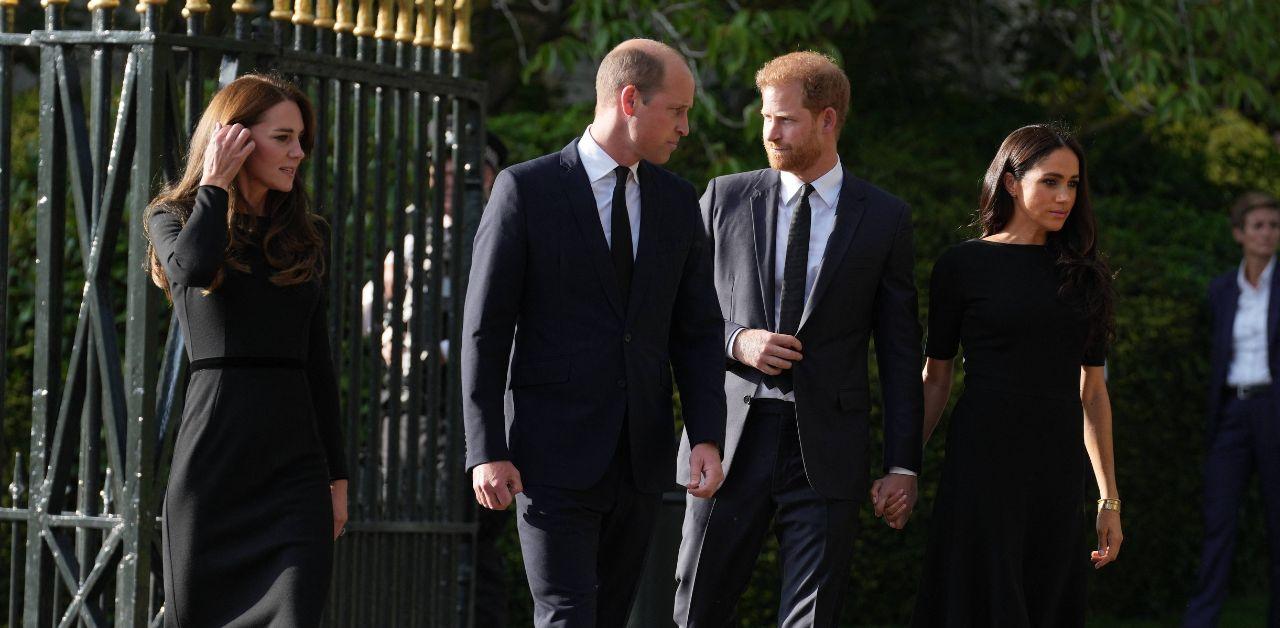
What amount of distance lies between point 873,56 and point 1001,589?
739cm

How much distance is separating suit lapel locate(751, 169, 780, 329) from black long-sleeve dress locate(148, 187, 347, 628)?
60.4 inches

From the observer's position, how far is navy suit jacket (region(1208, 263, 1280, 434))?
9.21 m

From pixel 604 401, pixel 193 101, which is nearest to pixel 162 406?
pixel 193 101

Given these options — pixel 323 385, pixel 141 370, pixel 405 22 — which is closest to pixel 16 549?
pixel 141 370

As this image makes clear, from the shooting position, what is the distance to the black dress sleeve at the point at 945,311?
236 inches

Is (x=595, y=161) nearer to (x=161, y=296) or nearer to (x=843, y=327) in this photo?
(x=843, y=327)

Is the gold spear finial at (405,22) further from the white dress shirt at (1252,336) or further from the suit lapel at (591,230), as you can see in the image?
the white dress shirt at (1252,336)

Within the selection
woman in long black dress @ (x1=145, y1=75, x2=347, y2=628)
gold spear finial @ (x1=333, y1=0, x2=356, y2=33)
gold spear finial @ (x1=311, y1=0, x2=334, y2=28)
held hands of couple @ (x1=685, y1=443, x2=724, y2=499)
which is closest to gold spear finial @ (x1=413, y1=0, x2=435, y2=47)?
gold spear finial @ (x1=333, y1=0, x2=356, y2=33)

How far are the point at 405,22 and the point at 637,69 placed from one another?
174 centimetres

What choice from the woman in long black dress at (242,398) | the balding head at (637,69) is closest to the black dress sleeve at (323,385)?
the woman in long black dress at (242,398)

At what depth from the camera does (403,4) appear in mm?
6859

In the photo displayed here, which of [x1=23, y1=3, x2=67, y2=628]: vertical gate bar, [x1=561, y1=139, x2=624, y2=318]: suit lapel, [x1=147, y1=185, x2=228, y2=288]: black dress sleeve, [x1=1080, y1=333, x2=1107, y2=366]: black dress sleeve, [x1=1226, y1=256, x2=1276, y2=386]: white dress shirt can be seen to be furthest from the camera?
[x1=1226, y1=256, x2=1276, y2=386]: white dress shirt

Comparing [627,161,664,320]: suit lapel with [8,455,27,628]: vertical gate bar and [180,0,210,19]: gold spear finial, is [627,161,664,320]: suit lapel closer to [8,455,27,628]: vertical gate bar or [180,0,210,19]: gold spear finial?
[180,0,210,19]: gold spear finial

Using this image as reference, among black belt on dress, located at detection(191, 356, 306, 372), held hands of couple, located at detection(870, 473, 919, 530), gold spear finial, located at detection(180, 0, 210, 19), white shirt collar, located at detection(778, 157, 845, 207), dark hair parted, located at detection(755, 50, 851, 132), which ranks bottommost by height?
held hands of couple, located at detection(870, 473, 919, 530)
